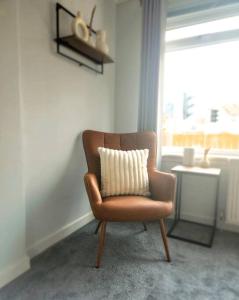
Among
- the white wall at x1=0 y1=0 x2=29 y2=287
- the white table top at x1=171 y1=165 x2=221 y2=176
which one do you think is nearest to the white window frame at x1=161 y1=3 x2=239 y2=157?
the white table top at x1=171 y1=165 x2=221 y2=176

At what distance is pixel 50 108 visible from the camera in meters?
1.73

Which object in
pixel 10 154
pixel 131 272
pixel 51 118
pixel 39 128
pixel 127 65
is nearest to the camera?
pixel 10 154

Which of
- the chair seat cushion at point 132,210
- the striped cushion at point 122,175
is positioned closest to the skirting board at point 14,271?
the chair seat cushion at point 132,210

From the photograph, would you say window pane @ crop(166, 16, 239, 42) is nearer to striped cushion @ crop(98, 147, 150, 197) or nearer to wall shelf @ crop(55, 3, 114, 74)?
wall shelf @ crop(55, 3, 114, 74)

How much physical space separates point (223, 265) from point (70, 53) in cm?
205

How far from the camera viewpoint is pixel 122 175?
181cm

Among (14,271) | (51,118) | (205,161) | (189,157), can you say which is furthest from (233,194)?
(14,271)

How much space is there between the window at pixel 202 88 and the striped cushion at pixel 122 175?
817mm

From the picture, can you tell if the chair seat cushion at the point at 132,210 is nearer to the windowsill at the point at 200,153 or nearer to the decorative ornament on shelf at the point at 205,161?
the decorative ornament on shelf at the point at 205,161

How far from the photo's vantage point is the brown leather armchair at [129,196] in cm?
154

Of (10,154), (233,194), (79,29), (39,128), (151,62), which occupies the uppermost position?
(79,29)

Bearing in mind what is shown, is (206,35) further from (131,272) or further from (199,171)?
(131,272)

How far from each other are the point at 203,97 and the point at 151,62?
26.3 inches

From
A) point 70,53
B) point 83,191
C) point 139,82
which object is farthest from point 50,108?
point 139,82
